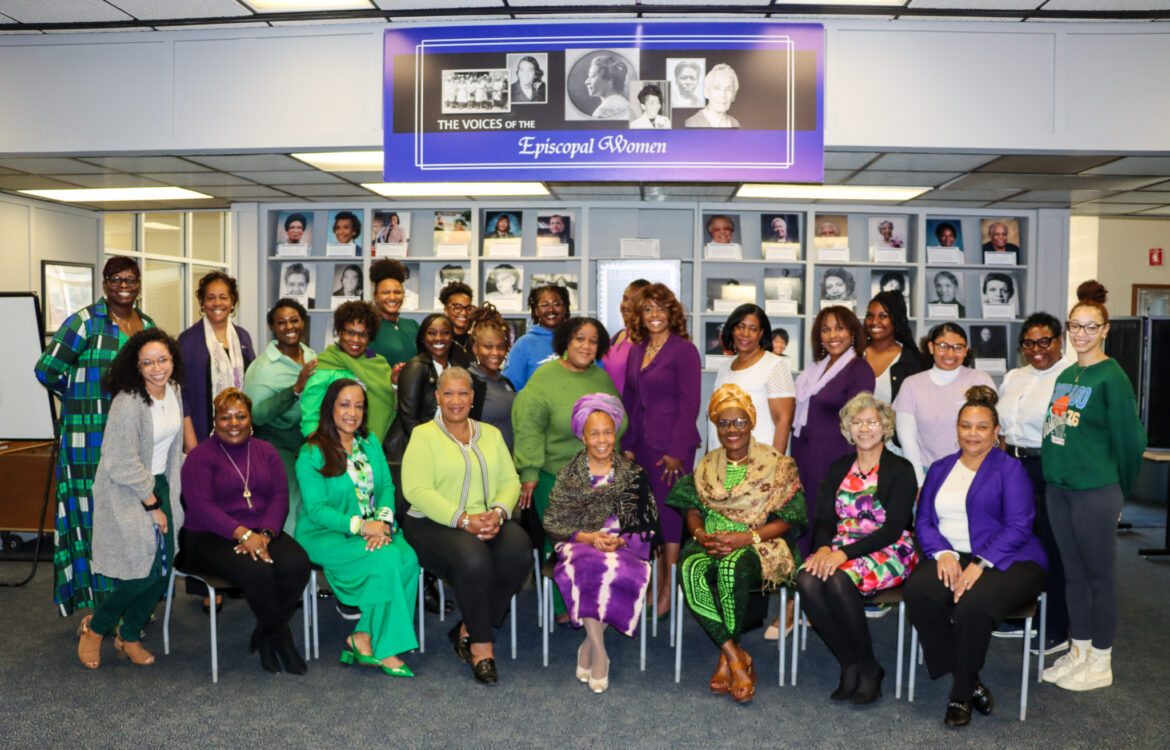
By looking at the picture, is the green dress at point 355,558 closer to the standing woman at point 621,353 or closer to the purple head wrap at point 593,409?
the purple head wrap at point 593,409

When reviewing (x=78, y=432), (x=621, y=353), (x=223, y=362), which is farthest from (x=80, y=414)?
(x=621, y=353)

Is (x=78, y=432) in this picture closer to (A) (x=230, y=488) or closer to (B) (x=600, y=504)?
(A) (x=230, y=488)

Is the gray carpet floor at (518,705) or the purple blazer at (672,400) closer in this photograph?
the gray carpet floor at (518,705)

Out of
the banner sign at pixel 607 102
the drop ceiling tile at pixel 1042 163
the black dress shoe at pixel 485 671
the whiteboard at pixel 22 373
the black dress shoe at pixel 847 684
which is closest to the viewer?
the black dress shoe at pixel 847 684

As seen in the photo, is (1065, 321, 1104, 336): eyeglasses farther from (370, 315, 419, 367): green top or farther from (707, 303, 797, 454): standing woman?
(370, 315, 419, 367): green top

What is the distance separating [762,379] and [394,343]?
1942 mm

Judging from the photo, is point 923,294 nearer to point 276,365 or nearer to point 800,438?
point 800,438

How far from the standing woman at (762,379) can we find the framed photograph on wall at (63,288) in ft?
17.6

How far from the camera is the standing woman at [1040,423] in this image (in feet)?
12.1

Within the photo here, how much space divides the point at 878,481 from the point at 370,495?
2221 millimetres

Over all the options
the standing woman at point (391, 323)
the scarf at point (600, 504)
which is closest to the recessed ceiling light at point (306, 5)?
the standing woman at point (391, 323)

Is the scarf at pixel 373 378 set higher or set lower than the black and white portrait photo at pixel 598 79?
lower

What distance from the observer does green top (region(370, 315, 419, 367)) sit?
14.2 feet

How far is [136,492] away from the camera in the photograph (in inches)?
135
